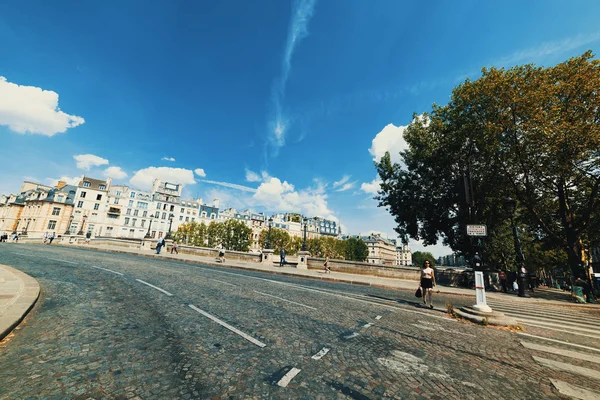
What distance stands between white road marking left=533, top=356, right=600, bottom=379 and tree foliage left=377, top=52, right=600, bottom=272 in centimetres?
493

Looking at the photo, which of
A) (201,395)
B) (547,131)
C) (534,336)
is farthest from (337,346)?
(547,131)

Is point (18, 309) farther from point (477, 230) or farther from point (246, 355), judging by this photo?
point (477, 230)

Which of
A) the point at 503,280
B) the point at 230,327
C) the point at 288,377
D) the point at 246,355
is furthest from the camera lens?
the point at 503,280

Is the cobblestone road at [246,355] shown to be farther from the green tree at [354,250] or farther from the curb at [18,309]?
the green tree at [354,250]

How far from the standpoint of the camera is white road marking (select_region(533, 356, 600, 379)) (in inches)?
145

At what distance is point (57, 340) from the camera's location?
376 centimetres

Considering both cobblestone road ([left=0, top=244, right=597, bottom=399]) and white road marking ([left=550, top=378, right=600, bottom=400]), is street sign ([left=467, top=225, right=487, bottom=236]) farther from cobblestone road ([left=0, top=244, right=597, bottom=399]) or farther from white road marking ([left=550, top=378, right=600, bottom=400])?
white road marking ([left=550, top=378, right=600, bottom=400])

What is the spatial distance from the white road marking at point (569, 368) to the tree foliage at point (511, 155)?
493cm

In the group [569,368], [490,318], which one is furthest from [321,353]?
[490,318]

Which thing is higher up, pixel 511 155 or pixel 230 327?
pixel 511 155

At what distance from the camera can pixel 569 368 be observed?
3.87m

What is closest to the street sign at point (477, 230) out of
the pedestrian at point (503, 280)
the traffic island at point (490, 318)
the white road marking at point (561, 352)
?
the traffic island at point (490, 318)

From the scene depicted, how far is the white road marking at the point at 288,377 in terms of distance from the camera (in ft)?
9.36

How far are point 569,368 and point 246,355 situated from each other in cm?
521
